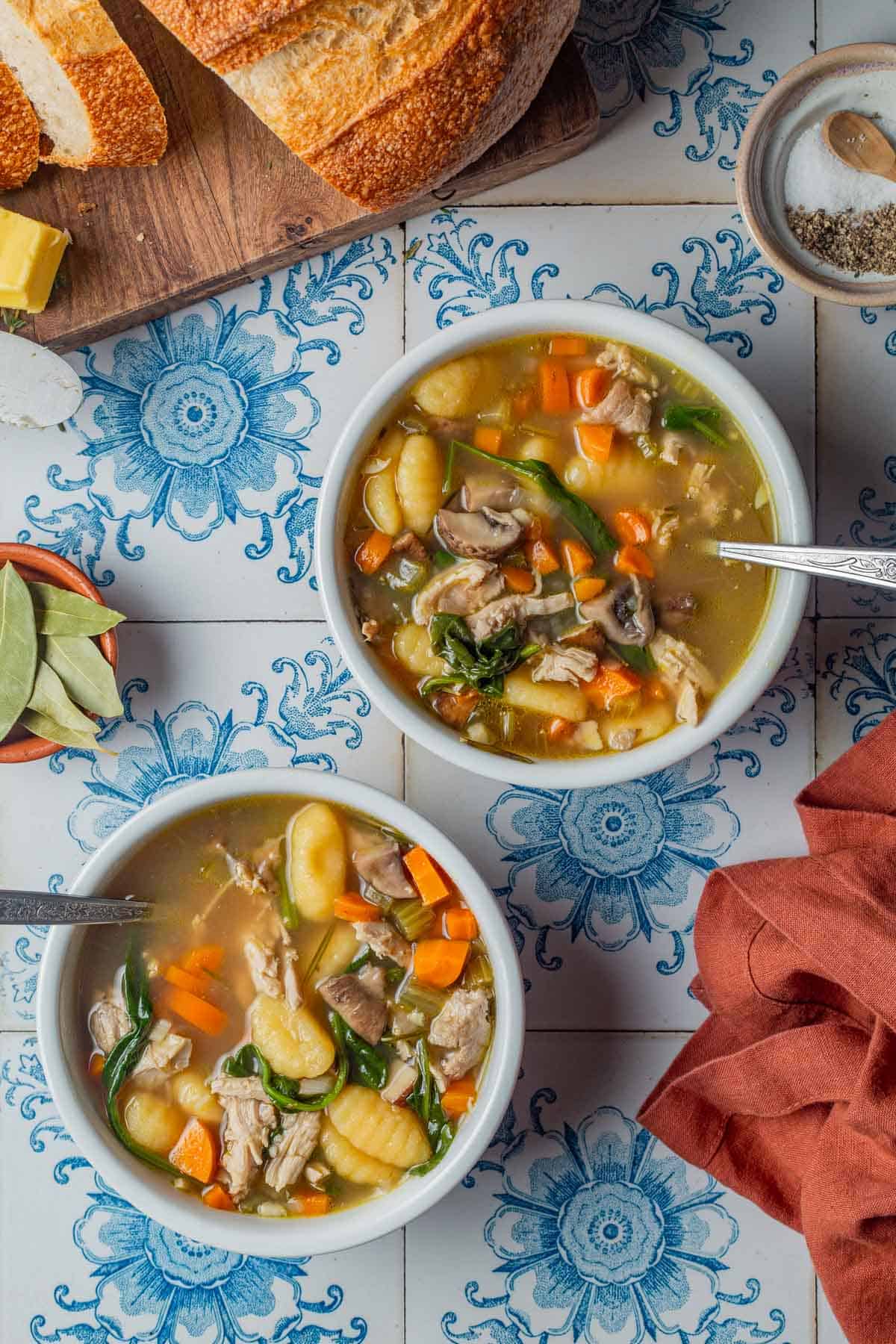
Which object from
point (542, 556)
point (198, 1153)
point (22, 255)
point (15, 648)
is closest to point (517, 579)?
point (542, 556)

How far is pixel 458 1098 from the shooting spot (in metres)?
1.95

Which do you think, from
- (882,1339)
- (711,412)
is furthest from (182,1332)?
(711,412)

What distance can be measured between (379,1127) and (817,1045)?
2.40 ft

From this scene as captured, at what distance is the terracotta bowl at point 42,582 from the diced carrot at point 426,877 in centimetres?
61

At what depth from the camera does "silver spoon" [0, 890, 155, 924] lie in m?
1.70

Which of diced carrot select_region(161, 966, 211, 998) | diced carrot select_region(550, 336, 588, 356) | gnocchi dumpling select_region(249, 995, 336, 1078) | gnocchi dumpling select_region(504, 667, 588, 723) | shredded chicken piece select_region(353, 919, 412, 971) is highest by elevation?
diced carrot select_region(550, 336, 588, 356)

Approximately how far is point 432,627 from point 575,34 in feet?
3.55

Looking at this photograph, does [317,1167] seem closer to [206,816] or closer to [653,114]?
[206,816]

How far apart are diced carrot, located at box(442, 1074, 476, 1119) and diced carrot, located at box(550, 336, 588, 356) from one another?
120 centimetres

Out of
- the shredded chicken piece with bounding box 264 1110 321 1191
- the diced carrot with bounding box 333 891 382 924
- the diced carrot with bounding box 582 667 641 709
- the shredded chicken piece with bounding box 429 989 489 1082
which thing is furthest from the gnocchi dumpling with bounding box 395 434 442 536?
the shredded chicken piece with bounding box 264 1110 321 1191

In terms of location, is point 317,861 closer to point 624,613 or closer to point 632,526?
point 624,613

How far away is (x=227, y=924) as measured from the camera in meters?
1.96

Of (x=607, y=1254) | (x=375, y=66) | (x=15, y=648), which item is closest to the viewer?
(x=375, y=66)

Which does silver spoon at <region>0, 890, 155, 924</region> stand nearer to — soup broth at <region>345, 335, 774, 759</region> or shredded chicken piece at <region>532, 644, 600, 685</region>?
soup broth at <region>345, 335, 774, 759</region>
